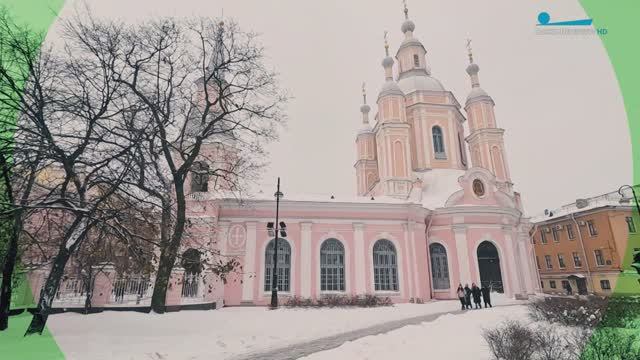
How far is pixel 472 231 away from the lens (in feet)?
72.8

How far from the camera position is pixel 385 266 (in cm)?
2130

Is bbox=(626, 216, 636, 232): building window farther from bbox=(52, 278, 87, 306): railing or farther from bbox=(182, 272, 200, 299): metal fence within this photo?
bbox=(52, 278, 87, 306): railing

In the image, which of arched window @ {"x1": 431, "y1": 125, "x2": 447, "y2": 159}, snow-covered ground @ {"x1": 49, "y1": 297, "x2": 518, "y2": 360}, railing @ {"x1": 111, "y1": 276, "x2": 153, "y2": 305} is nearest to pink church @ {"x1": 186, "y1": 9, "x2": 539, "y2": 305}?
arched window @ {"x1": 431, "y1": 125, "x2": 447, "y2": 159}

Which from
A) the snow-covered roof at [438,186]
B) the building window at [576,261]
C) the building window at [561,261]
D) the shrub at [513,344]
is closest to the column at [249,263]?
the snow-covered roof at [438,186]

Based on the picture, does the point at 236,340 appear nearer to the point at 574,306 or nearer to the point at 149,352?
the point at 149,352

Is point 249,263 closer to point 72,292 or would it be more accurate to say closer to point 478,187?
point 72,292

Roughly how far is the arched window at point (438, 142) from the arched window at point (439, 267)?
926 centimetres

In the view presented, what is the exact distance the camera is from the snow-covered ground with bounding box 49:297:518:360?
752 centimetres

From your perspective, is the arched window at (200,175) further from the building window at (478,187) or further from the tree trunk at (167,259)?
the building window at (478,187)

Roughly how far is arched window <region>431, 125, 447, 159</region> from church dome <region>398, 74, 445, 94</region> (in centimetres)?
384

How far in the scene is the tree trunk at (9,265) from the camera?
8.38 m

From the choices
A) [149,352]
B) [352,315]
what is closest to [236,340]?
[149,352]

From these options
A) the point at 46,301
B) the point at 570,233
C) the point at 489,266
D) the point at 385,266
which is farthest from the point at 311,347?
the point at 570,233

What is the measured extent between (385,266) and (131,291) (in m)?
13.4
